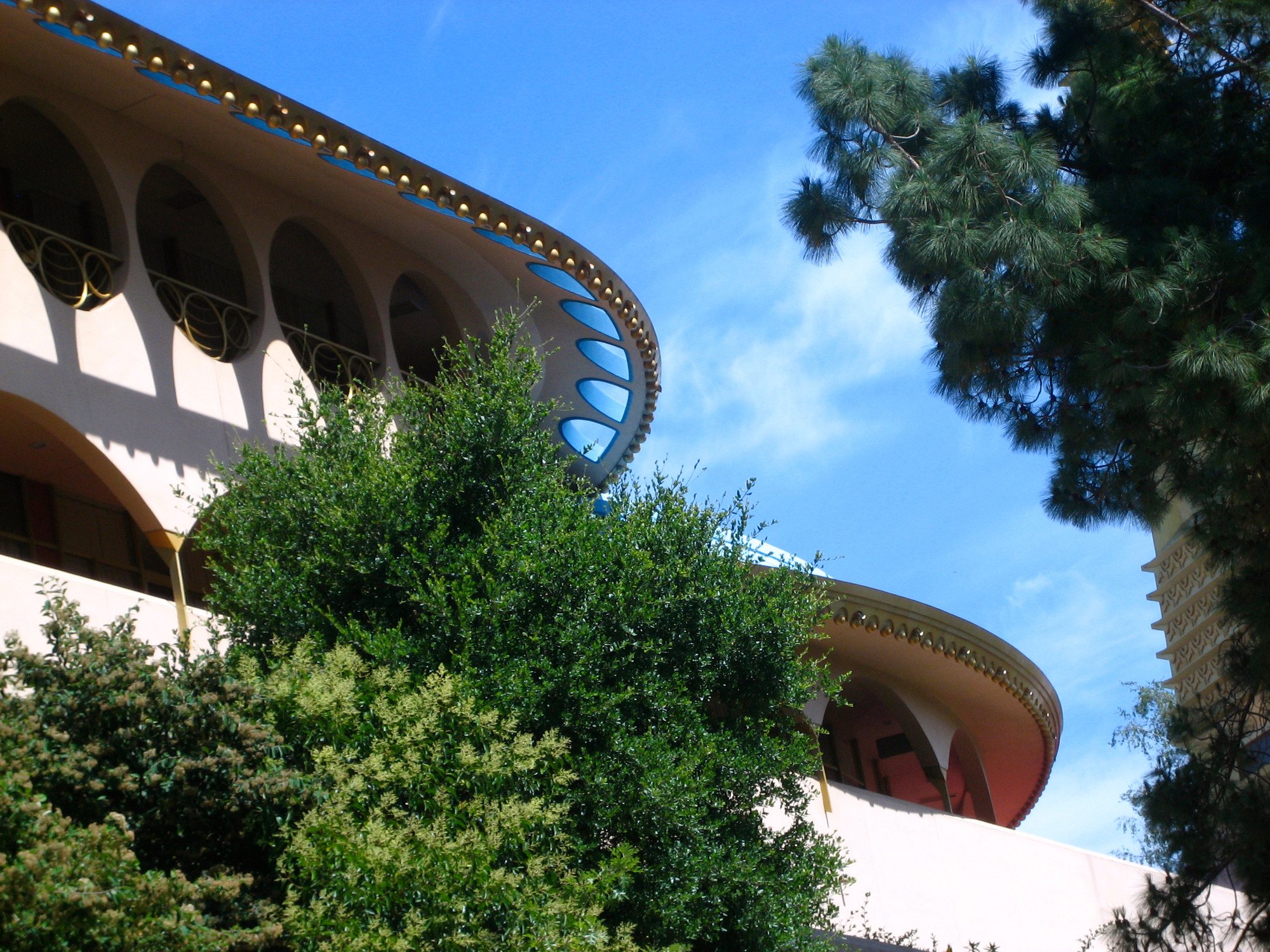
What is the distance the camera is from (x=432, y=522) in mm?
9211

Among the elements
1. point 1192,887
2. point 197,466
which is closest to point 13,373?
point 197,466

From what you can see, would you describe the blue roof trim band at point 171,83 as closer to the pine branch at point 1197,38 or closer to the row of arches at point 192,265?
the row of arches at point 192,265

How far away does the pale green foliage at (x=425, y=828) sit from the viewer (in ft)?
22.1

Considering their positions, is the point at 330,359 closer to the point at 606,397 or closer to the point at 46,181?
Answer: the point at 606,397

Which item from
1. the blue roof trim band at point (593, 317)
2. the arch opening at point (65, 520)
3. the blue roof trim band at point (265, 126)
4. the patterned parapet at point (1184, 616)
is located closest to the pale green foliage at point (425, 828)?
the blue roof trim band at point (265, 126)

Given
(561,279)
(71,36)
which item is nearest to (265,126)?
(71,36)

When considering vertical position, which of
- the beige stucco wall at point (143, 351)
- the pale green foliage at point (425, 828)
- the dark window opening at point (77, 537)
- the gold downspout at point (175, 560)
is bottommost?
the pale green foliage at point (425, 828)

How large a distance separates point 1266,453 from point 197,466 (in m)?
7.96

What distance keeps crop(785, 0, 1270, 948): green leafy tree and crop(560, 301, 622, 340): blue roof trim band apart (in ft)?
12.6

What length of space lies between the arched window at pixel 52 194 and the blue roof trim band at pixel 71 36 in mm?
1885

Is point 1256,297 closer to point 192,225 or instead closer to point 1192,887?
point 1192,887

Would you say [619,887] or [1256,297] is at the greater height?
[1256,297]

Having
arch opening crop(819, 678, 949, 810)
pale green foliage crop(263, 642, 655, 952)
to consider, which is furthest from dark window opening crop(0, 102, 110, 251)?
arch opening crop(819, 678, 949, 810)

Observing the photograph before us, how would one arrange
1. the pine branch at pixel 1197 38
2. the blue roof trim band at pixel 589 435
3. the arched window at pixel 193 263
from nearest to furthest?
the pine branch at pixel 1197 38 < the arched window at pixel 193 263 < the blue roof trim band at pixel 589 435
